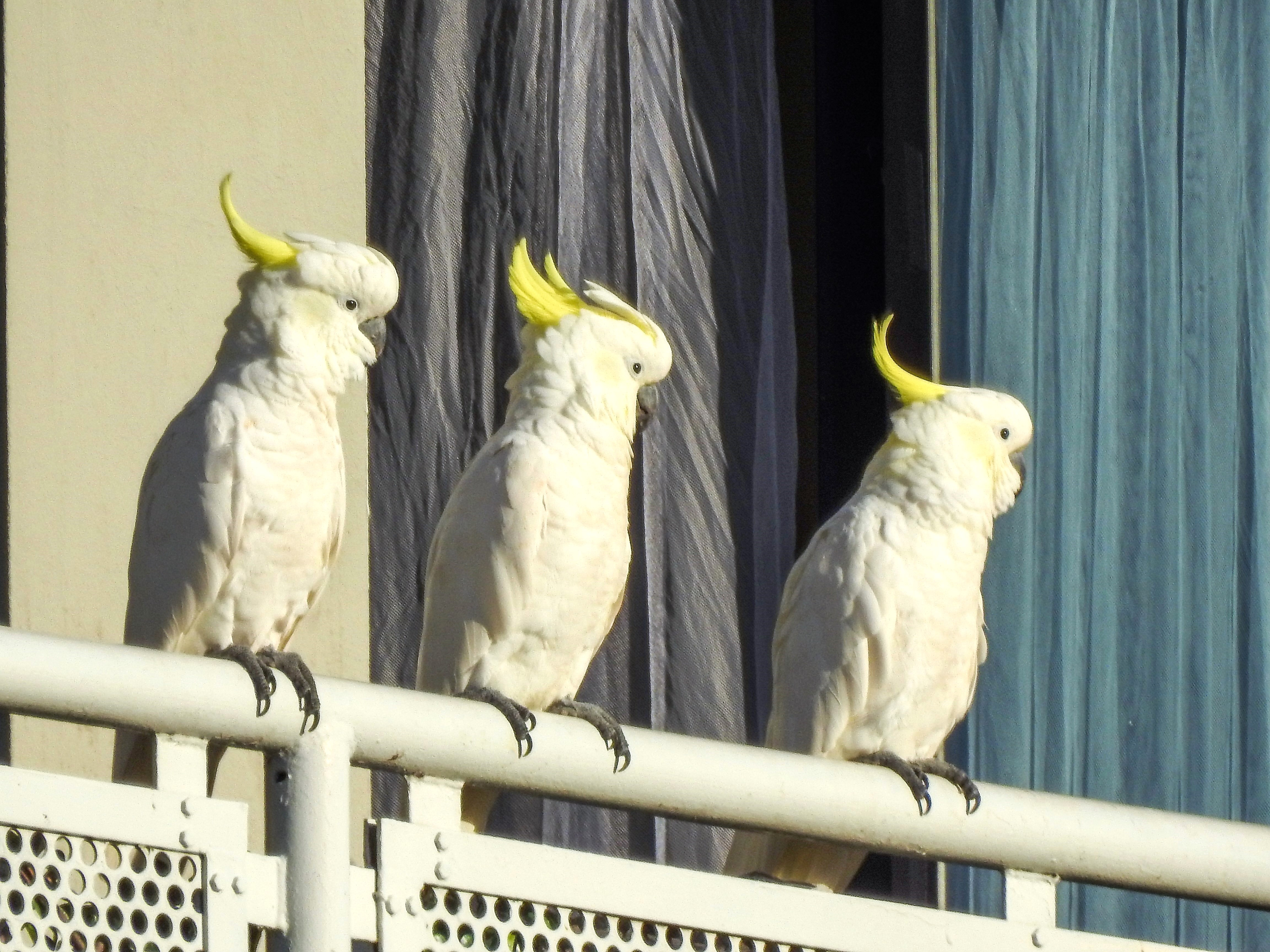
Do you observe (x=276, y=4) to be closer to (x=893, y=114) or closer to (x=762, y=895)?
(x=893, y=114)

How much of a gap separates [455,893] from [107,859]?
1.18 ft

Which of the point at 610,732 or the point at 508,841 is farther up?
the point at 610,732

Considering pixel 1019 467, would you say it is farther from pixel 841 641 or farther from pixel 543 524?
pixel 543 524

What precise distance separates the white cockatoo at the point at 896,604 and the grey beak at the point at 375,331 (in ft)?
2.51

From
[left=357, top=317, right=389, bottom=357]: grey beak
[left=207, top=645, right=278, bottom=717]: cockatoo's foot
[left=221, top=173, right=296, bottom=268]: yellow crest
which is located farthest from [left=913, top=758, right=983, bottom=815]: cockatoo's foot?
[left=221, top=173, right=296, bottom=268]: yellow crest

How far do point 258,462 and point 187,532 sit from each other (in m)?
0.14

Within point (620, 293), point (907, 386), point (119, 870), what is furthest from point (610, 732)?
point (620, 293)

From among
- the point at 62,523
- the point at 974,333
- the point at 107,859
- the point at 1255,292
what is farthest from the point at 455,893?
the point at 1255,292

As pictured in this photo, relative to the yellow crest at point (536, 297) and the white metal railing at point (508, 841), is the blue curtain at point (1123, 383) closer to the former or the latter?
the yellow crest at point (536, 297)

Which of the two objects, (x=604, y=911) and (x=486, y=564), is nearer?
(x=604, y=911)

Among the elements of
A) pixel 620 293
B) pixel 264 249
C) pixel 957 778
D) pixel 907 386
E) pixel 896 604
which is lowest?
pixel 957 778

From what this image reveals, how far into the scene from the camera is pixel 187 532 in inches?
120

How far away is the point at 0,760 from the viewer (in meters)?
3.67

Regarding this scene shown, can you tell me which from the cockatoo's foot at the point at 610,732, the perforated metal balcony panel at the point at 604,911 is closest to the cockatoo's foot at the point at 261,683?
the perforated metal balcony panel at the point at 604,911
